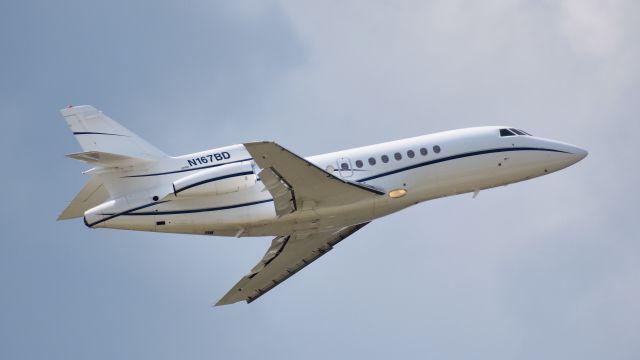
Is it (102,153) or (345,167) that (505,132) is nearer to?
(345,167)

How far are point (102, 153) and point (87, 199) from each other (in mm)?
1781

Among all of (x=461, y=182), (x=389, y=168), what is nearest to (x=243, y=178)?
(x=389, y=168)

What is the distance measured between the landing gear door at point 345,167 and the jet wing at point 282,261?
3022 mm

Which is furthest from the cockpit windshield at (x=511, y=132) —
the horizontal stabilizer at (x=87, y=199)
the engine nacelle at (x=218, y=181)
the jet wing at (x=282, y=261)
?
the horizontal stabilizer at (x=87, y=199)

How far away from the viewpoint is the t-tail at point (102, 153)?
38.6m

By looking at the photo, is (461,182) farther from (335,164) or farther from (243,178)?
(243,178)

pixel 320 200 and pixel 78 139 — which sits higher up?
pixel 78 139

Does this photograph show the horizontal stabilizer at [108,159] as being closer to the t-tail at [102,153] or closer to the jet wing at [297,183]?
the t-tail at [102,153]

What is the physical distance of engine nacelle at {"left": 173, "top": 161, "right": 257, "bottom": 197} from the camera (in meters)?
38.0

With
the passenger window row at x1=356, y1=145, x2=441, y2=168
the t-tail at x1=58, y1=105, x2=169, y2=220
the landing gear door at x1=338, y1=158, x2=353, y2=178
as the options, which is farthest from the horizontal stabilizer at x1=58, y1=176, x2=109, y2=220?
the passenger window row at x1=356, y1=145, x2=441, y2=168

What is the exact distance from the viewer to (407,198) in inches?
1585

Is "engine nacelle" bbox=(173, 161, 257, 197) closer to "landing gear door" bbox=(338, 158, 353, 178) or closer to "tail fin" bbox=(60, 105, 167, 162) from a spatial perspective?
"tail fin" bbox=(60, 105, 167, 162)

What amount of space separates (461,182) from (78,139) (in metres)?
12.3

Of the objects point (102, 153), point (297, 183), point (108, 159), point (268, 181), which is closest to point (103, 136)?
point (108, 159)
